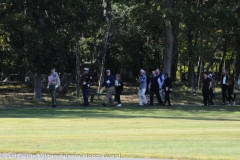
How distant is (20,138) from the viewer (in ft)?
50.7

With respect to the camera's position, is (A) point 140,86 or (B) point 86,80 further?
(A) point 140,86

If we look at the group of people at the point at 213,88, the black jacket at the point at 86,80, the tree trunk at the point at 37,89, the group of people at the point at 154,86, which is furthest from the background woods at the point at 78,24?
the group of people at the point at 154,86

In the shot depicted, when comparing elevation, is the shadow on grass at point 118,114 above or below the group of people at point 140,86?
below

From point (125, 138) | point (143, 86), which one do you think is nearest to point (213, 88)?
point (143, 86)

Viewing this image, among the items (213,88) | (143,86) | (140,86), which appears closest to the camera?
(143,86)

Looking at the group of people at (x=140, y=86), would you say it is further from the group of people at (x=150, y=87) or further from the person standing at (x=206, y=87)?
the person standing at (x=206, y=87)

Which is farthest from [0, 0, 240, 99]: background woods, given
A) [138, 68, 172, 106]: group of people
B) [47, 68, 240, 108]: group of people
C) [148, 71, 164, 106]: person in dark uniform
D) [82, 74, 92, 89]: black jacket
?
[148, 71, 164, 106]: person in dark uniform

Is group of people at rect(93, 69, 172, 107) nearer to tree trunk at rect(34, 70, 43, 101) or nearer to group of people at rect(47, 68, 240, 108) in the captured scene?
group of people at rect(47, 68, 240, 108)

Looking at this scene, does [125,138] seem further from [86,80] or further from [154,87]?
[154,87]

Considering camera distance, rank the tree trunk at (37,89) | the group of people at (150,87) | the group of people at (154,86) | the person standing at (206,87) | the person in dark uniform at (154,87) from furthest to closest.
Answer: the tree trunk at (37,89), the person standing at (206,87), the person in dark uniform at (154,87), the group of people at (154,86), the group of people at (150,87)

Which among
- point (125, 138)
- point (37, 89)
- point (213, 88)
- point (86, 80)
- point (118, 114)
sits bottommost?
point (125, 138)

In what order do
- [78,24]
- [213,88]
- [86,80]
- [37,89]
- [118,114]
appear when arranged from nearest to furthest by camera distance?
[118,114]
[86,80]
[78,24]
[37,89]
[213,88]

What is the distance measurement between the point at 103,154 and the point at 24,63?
23.9m

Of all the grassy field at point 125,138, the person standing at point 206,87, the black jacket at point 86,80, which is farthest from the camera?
the person standing at point 206,87
